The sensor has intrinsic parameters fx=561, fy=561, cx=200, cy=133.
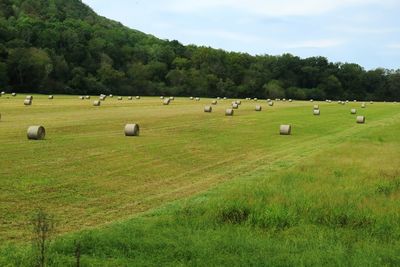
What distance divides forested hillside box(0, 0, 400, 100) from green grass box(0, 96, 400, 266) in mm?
94123

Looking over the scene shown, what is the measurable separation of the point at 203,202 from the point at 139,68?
141m

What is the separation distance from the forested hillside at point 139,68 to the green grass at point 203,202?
94123 mm

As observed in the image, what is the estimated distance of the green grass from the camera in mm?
9088

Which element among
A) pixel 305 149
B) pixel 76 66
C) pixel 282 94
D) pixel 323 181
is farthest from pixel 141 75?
pixel 323 181

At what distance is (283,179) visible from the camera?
15492 millimetres

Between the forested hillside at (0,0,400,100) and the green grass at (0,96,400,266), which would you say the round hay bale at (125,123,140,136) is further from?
the forested hillside at (0,0,400,100)

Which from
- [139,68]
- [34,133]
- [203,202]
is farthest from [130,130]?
[139,68]

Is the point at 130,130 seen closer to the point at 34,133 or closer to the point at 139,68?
Answer: the point at 34,133

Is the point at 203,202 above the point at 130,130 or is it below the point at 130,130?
below

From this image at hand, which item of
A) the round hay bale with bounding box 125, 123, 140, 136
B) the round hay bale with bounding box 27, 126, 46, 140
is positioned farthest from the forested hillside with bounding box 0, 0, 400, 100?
the round hay bale with bounding box 27, 126, 46, 140

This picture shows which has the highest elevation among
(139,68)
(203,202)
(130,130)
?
(139,68)

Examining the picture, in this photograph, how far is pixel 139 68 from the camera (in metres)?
152

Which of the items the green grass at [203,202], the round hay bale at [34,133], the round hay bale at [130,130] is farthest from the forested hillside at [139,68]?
the green grass at [203,202]

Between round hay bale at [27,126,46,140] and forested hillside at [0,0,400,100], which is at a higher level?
forested hillside at [0,0,400,100]
